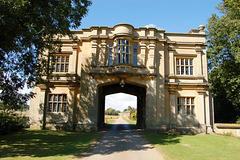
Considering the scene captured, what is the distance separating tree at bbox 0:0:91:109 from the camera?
1031 centimetres

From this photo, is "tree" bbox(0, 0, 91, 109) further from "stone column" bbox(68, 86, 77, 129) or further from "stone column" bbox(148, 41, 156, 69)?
"stone column" bbox(148, 41, 156, 69)

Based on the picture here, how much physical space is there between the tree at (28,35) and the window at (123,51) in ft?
17.7

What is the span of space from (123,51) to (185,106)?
8.73 m

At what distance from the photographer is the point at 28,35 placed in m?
10.1

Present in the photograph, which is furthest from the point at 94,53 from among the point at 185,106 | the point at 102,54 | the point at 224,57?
the point at 224,57

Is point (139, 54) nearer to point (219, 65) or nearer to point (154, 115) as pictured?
point (154, 115)

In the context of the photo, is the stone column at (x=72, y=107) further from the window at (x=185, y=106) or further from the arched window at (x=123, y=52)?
the window at (x=185, y=106)

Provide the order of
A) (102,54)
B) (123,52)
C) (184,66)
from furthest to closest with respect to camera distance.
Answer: (184,66), (102,54), (123,52)

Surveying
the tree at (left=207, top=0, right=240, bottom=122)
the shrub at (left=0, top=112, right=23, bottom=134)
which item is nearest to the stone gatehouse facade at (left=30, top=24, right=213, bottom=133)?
the shrub at (left=0, top=112, right=23, bottom=134)

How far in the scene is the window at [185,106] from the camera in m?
19.5

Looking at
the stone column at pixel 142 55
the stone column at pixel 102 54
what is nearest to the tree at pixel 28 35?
the stone column at pixel 102 54

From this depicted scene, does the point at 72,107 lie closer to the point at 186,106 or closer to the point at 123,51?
the point at 123,51

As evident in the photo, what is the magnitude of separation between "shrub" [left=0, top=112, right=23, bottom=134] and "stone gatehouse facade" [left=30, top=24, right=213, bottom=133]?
5.59ft

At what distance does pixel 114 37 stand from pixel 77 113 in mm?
8647
